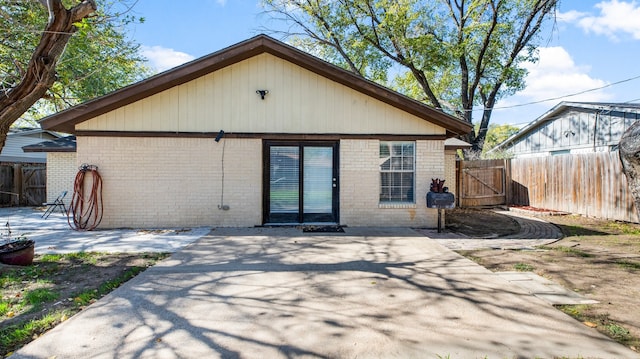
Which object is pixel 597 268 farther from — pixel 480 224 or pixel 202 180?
pixel 202 180

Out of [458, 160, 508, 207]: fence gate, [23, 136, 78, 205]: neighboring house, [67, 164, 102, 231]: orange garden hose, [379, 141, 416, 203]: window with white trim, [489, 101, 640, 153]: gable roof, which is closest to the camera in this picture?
[67, 164, 102, 231]: orange garden hose

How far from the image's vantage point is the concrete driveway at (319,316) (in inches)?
106

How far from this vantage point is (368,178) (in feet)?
27.7

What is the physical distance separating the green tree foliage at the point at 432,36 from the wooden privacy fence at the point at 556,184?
596 centimetres

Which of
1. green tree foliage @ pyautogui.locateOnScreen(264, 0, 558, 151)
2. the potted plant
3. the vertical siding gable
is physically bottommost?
the potted plant

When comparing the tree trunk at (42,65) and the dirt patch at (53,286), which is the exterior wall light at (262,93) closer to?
the tree trunk at (42,65)

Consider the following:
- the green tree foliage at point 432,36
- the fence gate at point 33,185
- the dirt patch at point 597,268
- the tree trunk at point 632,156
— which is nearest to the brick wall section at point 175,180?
the dirt patch at point 597,268

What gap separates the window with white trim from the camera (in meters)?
8.52

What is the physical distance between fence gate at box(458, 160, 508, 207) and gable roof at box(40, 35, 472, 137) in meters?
5.89

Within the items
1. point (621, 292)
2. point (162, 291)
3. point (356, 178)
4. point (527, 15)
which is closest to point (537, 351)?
point (621, 292)

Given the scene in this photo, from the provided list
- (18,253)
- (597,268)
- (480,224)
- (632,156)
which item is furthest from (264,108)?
(597,268)

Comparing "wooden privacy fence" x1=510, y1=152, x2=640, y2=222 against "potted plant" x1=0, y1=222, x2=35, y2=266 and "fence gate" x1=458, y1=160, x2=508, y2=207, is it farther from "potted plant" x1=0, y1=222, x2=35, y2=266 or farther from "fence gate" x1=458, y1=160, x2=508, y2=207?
"potted plant" x1=0, y1=222, x2=35, y2=266

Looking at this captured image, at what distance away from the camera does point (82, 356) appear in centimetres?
259

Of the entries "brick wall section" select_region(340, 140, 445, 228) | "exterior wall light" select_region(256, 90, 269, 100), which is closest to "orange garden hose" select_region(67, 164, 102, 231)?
"exterior wall light" select_region(256, 90, 269, 100)
